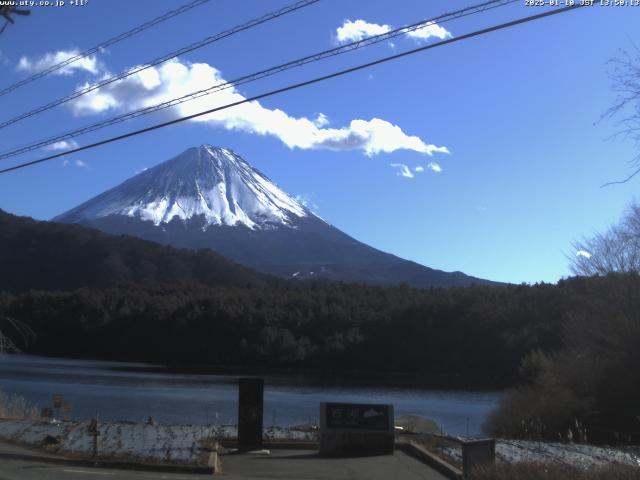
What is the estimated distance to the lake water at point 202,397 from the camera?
113 feet

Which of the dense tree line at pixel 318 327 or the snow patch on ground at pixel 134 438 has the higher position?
the dense tree line at pixel 318 327

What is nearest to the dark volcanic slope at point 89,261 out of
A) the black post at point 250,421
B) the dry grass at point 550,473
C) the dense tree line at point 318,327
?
the dense tree line at point 318,327

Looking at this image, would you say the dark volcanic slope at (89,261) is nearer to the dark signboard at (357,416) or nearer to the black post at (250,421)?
the black post at (250,421)

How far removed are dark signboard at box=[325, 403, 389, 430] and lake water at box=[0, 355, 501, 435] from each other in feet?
38.2

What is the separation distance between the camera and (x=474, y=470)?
1107 centimetres

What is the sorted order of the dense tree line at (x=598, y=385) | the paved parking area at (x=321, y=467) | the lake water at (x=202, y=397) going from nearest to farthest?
the paved parking area at (x=321, y=467)
the dense tree line at (x=598, y=385)
the lake water at (x=202, y=397)

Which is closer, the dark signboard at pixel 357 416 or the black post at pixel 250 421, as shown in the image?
the black post at pixel 250 421

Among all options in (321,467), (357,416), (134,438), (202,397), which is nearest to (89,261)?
(202,397)

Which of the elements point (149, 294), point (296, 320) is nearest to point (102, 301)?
point (149, 294)

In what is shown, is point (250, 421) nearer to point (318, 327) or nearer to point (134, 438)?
point (134, 438)

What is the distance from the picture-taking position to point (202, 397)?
44.3 m

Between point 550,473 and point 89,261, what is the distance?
14640 cm

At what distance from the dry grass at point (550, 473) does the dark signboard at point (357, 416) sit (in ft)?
17.1

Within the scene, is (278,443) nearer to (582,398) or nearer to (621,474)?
(621,474)
